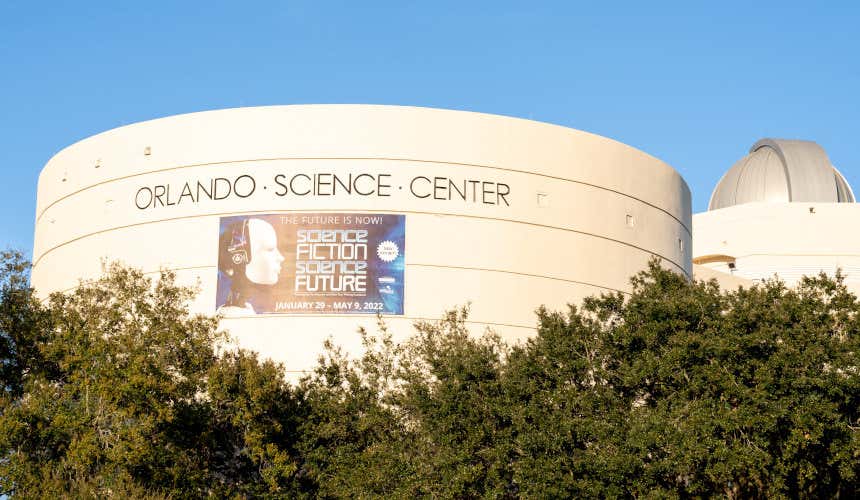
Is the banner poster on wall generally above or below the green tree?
above

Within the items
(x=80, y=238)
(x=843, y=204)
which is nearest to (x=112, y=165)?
(x=80, y=238)

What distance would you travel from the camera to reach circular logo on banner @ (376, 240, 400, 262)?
41.9 meters

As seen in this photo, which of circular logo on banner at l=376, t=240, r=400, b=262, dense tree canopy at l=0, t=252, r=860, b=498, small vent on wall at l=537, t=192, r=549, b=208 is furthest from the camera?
small vent on wall at l=537, t=192, r=549, b=208

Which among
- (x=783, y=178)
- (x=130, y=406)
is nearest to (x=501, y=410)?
(x=130, y=406)

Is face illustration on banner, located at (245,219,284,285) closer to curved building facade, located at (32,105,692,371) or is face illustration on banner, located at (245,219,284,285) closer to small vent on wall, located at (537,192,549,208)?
curved building facade, located at (32,105,692,371)

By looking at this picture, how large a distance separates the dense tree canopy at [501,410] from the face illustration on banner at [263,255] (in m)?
8.76

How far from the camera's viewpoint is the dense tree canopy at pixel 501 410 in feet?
90.7

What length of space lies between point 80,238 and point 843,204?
148ft

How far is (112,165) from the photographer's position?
45719mm

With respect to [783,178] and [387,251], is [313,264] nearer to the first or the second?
[387,251]

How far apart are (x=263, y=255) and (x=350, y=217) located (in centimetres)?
329

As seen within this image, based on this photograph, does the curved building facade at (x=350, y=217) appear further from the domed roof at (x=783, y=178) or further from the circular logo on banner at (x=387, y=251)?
the domed roof at (x=783, y=178)

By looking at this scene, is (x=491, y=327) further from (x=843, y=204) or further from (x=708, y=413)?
(x=843, y=204)

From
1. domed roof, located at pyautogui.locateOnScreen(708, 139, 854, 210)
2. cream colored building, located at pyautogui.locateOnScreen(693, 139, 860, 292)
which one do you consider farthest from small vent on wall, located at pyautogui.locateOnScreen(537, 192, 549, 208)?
domed roof, located at pyautogui.locateOnScreen(708, 139, 854, 210)
